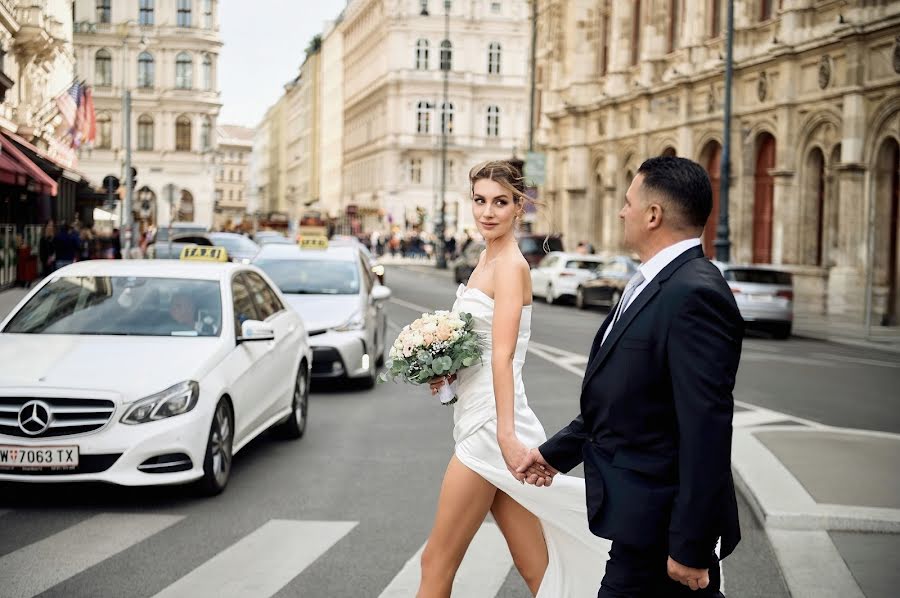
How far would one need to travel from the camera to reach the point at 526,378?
1579cm

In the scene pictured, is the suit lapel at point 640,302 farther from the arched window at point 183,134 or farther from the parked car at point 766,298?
the arched window at point 183,134

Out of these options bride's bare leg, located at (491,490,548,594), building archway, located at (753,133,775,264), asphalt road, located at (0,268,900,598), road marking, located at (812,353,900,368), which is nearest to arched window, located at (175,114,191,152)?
building archway, located at (753,133,775,264)

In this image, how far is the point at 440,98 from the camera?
104 m

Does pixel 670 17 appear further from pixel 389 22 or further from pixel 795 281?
pixel 389 22

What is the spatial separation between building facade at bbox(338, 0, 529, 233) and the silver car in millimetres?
85493

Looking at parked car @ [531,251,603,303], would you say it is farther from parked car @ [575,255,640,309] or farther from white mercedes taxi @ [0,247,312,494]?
white mercedes taxi @ [0,247,312,494]

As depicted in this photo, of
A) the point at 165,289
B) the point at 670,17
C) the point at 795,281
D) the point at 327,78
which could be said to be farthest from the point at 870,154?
the point at 327,78

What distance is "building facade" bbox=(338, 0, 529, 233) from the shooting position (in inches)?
4082

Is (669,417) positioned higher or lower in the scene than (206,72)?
lower

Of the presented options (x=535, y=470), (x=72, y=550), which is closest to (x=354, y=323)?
(x=72, y=550)

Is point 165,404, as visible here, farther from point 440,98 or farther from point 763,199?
point 440,98

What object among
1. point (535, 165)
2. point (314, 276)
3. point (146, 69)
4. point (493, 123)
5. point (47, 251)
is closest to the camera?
point (314, 276)

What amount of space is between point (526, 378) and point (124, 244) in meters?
28.1

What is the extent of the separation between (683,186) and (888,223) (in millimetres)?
28699
